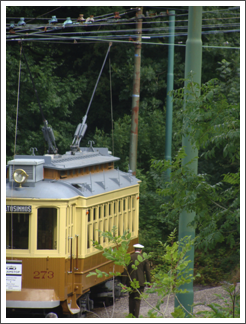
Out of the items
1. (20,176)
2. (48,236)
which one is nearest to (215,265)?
(48,236)

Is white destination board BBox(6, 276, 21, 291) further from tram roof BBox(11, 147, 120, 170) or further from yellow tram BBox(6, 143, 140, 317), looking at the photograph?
tram roof BBox(11, 147, 120, 170)

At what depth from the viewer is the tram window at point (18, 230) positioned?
31.8 ft

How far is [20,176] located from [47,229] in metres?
1.02

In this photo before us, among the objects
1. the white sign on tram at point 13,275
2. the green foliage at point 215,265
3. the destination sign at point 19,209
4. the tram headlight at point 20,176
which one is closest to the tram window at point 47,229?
the destination sign at point 19,209

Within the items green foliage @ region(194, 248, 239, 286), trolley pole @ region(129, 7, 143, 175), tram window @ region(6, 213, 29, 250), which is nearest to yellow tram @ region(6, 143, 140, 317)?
tram window @ region(6, 213, 29, 250)

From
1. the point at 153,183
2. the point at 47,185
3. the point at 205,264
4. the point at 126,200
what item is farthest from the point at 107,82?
the point at 47,185

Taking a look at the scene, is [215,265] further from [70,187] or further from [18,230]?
[18,230]

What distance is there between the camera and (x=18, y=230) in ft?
31.9

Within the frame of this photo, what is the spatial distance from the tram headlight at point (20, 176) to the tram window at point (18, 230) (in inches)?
23.1

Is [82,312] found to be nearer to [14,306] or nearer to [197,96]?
[14,306]

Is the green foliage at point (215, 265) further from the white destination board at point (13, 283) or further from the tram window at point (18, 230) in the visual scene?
the white destination board at point (13, 283)

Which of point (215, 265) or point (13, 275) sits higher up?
point (13, 275)

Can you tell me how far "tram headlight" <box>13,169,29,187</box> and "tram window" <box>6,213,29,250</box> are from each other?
0.59m

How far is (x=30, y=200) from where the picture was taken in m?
9.63
